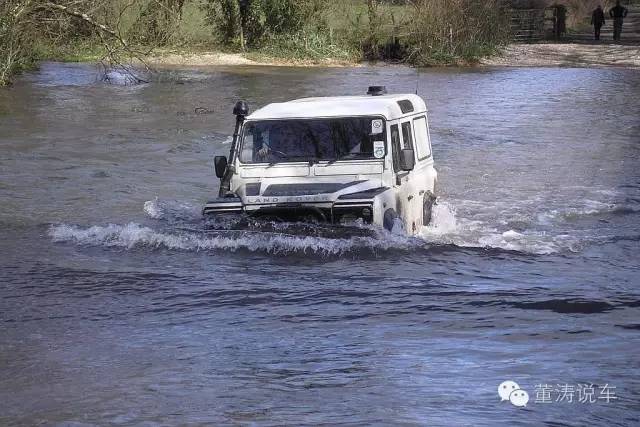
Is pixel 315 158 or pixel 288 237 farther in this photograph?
pixel 315 158

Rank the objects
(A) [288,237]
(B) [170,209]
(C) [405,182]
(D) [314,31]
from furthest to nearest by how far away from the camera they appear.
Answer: (D) [314,31]
(B) [170,209]
(C) [405,182]
(A) [288,237]

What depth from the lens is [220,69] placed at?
37125 millimetres

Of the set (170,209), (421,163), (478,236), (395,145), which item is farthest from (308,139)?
(170,209)

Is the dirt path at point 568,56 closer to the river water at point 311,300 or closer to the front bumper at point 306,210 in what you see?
the river water at point 311,300

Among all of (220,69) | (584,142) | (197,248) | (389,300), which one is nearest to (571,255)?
(389,300)

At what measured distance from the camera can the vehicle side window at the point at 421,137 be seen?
12258 millimetres

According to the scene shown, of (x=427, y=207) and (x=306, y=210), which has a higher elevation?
(x=306, y=210)

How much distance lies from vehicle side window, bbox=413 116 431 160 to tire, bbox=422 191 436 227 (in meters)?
0.43

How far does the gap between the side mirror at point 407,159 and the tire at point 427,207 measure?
1026 mm

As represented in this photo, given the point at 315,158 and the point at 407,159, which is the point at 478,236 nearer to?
the point at 407,159

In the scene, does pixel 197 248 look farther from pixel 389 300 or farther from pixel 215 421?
pixel 215 421

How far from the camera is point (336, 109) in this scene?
11.4m

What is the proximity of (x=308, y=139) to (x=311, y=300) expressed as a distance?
2.25 meters

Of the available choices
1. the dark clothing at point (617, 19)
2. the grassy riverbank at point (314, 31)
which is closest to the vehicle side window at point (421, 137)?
the grassy riverbank at point (314, 31)
